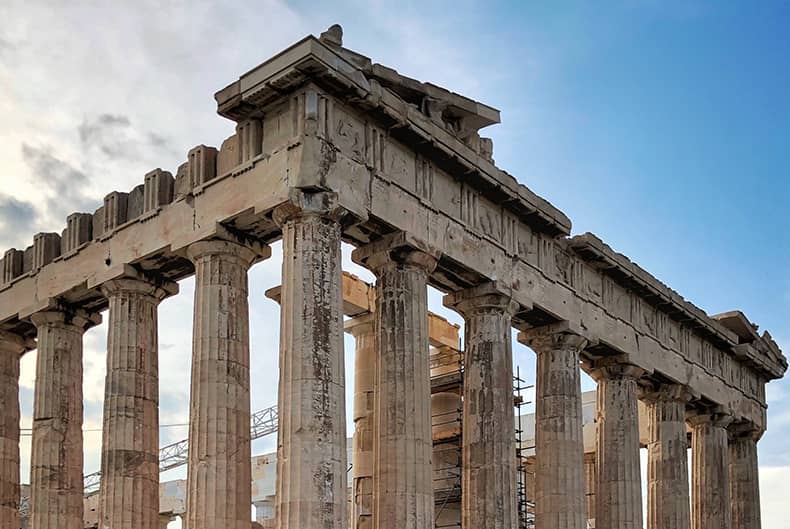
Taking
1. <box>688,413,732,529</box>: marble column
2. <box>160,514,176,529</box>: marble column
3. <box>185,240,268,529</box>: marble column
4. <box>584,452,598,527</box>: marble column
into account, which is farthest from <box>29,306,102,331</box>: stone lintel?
<box>160,514,176,529</box>: marble column

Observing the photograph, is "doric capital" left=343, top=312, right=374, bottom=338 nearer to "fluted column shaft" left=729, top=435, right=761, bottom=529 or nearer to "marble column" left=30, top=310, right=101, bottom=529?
"marble column" left=30, top=310, right=101, bottom=529

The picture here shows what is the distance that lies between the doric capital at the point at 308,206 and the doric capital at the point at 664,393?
18.0m

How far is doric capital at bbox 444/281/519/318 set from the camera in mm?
33469

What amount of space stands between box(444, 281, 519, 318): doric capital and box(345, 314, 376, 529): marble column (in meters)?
5.43

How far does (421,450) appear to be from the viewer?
97.6ft

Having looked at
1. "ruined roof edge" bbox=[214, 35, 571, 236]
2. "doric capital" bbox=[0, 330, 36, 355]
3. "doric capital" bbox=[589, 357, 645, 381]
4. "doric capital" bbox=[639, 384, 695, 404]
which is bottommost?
"doric capital" bbox=[639, 384, 695, 404]

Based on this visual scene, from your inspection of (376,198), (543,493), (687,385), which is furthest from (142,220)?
(687,385)

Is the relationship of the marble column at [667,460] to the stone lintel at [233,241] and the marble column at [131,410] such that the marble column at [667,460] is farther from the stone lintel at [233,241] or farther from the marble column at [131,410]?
the marble column at [131,410]

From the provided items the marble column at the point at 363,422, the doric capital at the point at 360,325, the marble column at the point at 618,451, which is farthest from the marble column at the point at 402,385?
the marble column at the point at 618,451

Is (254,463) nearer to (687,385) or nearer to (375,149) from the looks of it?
(687,385)

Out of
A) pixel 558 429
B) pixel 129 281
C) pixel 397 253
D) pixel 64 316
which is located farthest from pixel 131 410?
pixel 558 429

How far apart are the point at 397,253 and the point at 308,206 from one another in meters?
3.67

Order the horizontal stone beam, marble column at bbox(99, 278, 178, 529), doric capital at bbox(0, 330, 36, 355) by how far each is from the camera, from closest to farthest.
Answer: marble column at bbox(99, 278, 178, 529) → doric capital at bbox(0, 330, 36, 355) → the horizontal stone beam

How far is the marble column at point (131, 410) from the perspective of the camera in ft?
101
